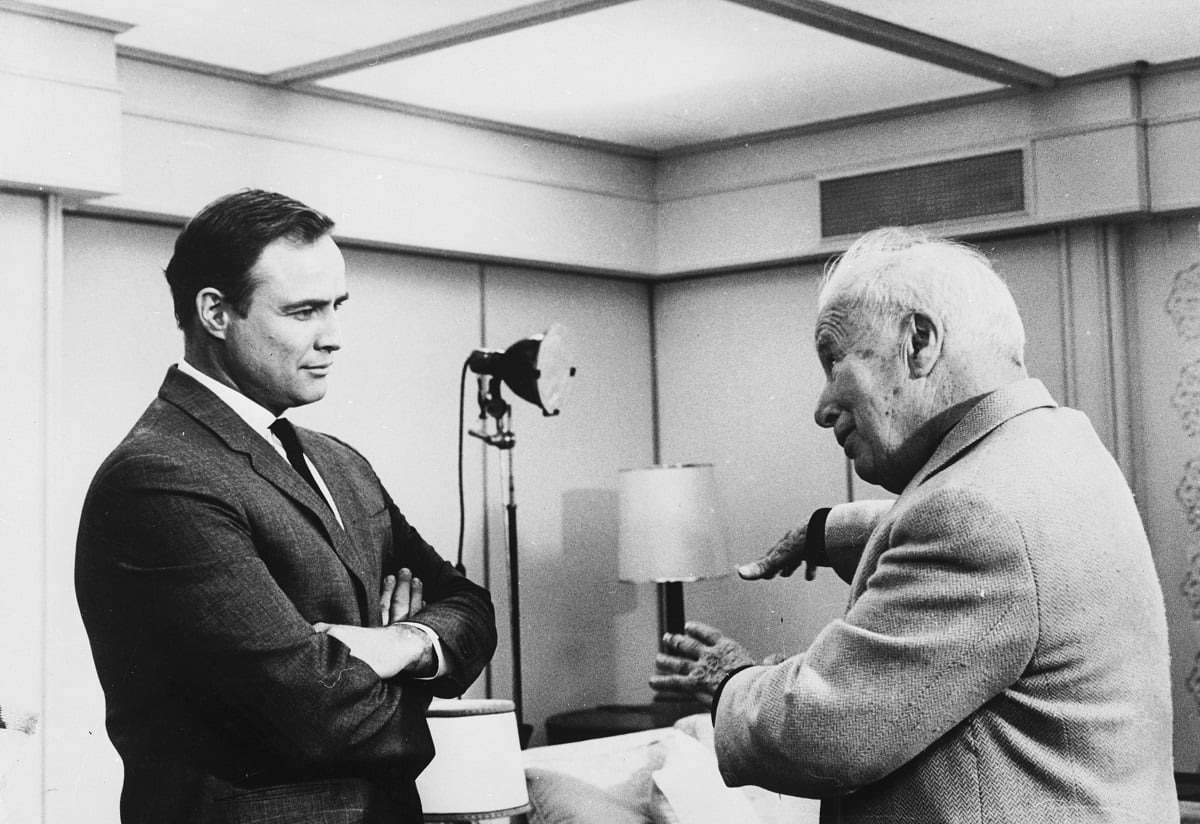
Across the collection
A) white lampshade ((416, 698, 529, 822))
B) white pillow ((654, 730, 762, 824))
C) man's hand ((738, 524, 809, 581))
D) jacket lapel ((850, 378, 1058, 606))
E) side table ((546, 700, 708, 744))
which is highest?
jacket lapel ((850, 378, 1058, 606))

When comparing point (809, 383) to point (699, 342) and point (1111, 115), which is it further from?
point (1111, 115)

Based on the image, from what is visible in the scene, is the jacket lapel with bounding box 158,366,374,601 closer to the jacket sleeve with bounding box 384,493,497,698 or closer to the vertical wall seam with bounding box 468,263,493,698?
the jacket sleeve with bounding box 384,493,497,698

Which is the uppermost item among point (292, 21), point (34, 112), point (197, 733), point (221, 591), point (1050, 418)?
point (292, 21)

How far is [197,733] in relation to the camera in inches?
76.5

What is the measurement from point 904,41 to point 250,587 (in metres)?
2.65

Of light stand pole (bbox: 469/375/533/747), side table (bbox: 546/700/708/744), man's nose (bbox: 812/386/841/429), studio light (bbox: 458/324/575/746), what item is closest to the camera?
man's nose (bbox: 812/386/841/429)

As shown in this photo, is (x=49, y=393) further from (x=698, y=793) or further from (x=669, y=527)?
(x=669, y=527)

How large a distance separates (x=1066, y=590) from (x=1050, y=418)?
201mm

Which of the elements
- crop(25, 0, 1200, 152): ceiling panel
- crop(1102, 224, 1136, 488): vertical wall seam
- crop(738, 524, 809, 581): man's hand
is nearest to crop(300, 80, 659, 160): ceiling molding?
crop(25, 0, 1200, 152): ceiling panel

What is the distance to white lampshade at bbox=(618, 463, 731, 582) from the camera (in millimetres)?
4918

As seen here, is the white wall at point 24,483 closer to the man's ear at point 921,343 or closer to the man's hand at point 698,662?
the man's hand at point 698,662

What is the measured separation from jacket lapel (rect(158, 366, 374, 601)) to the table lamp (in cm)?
285

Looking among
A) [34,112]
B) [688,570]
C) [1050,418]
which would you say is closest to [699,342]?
[688,570]

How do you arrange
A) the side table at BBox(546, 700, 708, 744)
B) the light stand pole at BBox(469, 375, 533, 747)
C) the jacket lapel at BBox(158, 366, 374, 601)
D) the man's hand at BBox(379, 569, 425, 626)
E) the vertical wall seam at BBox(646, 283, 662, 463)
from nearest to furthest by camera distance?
the jacket lapel at BBox(158, 366, 374, 601) → the man's hand at BBox(379, 569, 425, 626) → the light stand pole at BBox(469, 375, 533, 747) → the side table at BBox(546, 700, 708, 744) → the vertical wall seam at BBox(646, 283, 662, 463)
